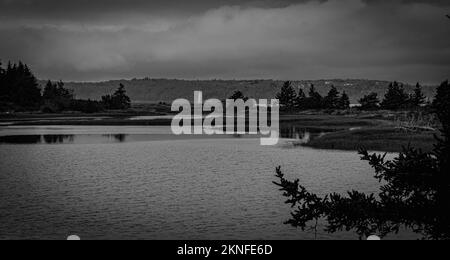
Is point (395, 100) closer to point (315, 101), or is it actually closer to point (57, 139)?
point (315, 101)

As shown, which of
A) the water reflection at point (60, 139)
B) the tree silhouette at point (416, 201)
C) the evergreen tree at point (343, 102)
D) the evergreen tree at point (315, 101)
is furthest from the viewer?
the evergreen tree at point (315, 101)

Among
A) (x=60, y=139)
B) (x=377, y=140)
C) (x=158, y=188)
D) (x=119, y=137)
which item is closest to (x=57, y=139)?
(x=60, y=139)

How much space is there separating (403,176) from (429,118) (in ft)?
217

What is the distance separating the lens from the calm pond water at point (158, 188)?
24.9 m

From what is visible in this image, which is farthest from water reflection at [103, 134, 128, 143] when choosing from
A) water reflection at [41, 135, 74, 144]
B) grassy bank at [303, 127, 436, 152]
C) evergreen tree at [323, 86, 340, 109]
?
evergreen tree at [323, 86, 340, 109]

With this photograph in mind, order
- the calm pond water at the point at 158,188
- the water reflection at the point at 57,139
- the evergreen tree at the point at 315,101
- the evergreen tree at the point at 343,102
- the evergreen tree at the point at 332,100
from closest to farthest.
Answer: the calm pond water at the point at 158,188
the water reflection at the point at 57,139
the evergreen tree at the point at 343,102
the evergreen tree at the point at 332,100
the evergreen tree at the point at 315,101

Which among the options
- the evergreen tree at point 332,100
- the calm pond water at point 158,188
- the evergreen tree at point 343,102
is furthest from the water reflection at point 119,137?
the evergreen tree at point 332,100

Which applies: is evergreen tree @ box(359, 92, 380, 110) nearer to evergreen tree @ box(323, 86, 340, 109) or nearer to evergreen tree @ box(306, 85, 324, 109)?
evergreen tree @ box(323, 86, 340, 109)

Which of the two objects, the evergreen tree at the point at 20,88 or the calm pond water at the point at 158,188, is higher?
the evergreen tree at the point at 20,88

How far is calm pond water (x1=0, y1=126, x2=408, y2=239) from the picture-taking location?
81.6 ft

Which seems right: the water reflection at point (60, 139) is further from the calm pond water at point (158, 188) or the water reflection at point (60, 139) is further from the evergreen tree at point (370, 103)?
the evergreen tree at point (370, 103)

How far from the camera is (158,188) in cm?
3694
